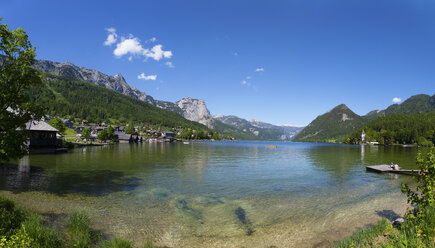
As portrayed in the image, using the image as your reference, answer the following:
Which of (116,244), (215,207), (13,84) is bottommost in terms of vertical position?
(215,207)

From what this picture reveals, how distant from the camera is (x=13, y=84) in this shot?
57.8 ft

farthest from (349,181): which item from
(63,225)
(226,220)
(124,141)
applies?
(124,141)

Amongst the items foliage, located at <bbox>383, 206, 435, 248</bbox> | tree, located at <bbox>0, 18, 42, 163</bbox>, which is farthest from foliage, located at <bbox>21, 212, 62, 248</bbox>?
foliage, located at <bbox>383, 206, 435, 248</bbox>

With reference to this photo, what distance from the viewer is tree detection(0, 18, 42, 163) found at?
1639 centimetres

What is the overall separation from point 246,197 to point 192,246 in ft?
35.5

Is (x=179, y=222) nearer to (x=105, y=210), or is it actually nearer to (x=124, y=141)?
(x=105, y=210)

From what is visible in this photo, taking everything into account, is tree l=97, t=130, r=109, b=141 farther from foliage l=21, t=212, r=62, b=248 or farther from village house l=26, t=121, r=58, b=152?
foliage l=21, t=212, r=62, b=248

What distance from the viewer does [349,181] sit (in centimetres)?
3125

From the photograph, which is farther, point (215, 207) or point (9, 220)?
point (215, 207)

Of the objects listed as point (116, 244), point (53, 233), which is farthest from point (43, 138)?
point (116, 244)

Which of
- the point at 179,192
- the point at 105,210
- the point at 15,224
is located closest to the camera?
the point at 15,224

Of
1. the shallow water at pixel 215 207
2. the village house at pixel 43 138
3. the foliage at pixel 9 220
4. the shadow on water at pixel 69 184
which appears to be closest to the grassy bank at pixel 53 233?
the foliage at pixel 9 220

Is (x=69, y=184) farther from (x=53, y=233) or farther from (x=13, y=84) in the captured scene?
(x=53, y=233)

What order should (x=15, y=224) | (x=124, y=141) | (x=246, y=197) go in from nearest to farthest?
(x=15, y=224) → (x=246, y=197) → (x=124, y=141)
